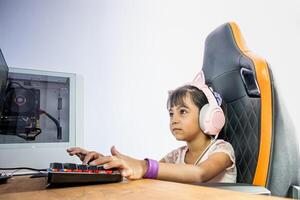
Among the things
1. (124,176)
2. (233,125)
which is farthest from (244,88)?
(124,176)

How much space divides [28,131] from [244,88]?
3.11 feet

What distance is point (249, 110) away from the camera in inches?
36.5

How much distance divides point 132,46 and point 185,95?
839 mm

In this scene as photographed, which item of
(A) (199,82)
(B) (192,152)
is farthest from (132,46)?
(B) (192,152)

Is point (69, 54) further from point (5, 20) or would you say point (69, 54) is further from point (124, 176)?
point (124, 176)

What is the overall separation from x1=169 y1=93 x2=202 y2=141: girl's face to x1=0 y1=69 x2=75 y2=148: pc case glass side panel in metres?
0.54

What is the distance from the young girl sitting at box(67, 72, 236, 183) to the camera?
726mm

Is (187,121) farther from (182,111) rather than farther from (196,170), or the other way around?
(196,170)

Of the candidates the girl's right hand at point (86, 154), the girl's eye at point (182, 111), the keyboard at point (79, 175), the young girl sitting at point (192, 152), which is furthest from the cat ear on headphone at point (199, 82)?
the keyboard at point (79, 175)

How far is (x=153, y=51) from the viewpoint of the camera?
190 centimetres

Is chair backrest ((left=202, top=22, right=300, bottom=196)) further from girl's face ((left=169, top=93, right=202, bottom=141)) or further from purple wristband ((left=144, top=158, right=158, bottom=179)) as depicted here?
purple wristband ((left=144, top=158, right=158, bottom=179))

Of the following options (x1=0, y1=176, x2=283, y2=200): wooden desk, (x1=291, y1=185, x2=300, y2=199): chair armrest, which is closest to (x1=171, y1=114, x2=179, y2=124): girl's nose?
(x1=291, y1=185, x2=300, y2=199): chair armrest

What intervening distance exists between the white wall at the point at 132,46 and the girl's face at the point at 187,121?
0.62m

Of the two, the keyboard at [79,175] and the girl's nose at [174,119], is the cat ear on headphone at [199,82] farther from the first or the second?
the keyboard at [79,175]
